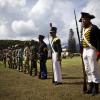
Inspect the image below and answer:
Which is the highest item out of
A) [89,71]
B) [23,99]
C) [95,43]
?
[95,43]

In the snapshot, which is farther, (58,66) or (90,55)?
(58,66)

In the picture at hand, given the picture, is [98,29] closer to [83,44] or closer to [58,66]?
[83,44]

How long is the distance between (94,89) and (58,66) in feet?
13.2

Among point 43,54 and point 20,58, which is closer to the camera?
point 43,54

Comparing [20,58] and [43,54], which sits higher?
[20,58]

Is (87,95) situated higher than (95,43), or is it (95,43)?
(95,43)

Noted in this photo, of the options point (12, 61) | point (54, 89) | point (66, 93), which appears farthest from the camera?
point (12, 61)

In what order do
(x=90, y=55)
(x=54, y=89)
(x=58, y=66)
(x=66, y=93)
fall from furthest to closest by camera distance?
(x=58, y=66) → (x=54, y=89) → (x=66, y=93) → (x=90, y=55)

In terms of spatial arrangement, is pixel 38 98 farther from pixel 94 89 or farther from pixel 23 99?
pixel 94 89

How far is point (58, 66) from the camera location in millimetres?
16094

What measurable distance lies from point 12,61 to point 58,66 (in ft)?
55.9

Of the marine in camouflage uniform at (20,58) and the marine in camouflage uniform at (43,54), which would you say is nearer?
the marine in camouflage uniform at (43,54)

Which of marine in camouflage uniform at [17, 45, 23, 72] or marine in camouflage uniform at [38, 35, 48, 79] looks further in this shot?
marine in camouflage uniform at [17, 45, 23, 72]

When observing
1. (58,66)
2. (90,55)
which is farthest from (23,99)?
(58,66)
